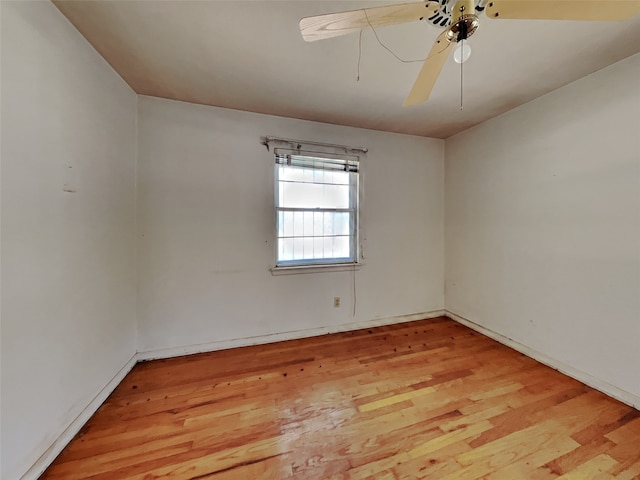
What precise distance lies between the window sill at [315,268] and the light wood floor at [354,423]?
855 mm

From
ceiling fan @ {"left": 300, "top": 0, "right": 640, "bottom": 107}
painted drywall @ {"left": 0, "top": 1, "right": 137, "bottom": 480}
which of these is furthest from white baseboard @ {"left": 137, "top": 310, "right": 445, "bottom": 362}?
ceiling fan @ {"left": 300, "top": 0, "right": 640, "bottom": 107}

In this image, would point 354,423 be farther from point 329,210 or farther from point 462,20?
point 462,20

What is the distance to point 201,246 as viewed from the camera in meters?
2.43

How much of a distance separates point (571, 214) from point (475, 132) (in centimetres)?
137

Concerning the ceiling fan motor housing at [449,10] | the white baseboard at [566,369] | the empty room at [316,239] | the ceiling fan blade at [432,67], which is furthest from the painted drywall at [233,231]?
the ceiling fan motor housing at [449,10]

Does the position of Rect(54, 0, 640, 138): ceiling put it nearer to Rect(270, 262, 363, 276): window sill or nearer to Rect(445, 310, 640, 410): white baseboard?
Rect(270, 262, 363, 276): window sill

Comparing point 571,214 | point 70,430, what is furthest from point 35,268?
point 571,214

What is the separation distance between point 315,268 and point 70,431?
6.95ft

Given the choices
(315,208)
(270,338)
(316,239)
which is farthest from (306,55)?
(270,338)

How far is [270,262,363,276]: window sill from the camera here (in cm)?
267

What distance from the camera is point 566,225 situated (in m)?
2.08

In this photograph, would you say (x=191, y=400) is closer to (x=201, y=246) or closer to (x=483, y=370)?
(x=201, y=246)

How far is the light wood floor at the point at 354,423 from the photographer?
1278 millimetres

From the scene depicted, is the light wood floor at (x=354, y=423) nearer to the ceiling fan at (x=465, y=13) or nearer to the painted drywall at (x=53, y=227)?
the painted drywall at (x=53, y=227)
